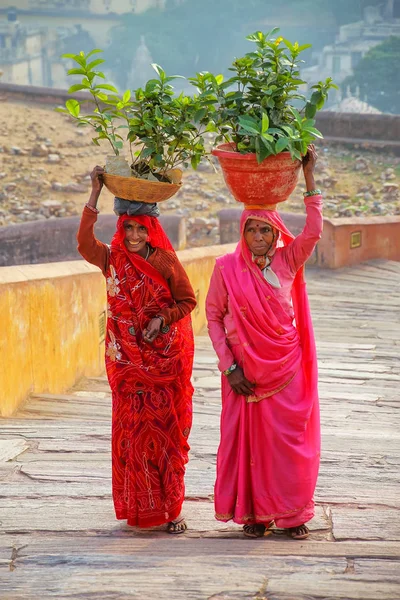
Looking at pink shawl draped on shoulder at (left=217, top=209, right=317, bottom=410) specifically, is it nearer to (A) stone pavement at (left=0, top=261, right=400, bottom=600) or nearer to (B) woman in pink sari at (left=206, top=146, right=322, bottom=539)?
(B) woman in pink sari at (left=206, top=146, right=322, bottom=539)

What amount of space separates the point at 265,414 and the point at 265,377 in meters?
0.16

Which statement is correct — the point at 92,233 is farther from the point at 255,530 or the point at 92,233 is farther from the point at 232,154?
the point at 255,530

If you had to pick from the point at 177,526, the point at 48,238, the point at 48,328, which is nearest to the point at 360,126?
the point at 48,238

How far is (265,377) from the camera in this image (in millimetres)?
3908

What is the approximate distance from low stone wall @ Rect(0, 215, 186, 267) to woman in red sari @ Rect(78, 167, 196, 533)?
34.4 feet

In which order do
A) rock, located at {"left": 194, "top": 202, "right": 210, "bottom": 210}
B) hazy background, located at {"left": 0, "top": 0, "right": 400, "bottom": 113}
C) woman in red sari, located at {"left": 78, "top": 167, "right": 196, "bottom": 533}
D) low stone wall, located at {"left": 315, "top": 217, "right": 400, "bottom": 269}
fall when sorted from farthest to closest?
1. hazy background, located at {"left": 0, "top": 0, "right": 400, "bottom": 113}
2. rock, located at {"left": 194, "top": 202, "right": 210, "bottom": 210}
3. low stone wall, located at {"left": 315, "top": 217, "right": 400, "bottom": 269}
4. woman in red sari, located at {"left": 78, "top": 167, "right": 196, "bottom": 533}

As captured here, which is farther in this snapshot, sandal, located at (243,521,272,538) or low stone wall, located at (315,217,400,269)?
low stone wall, located at (315,217,400,269)

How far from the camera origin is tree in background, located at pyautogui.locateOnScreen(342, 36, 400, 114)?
148 ft

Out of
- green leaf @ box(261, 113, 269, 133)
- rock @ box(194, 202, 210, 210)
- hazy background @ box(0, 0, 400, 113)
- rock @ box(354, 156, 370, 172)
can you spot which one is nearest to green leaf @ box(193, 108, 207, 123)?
green leaf @ box(261, 113, 269, 133)

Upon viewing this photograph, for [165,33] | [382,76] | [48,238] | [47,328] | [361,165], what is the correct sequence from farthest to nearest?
1. [165,33]
2. [382,76]
3. [361,165]
4. [48,238]
5. [47,328]

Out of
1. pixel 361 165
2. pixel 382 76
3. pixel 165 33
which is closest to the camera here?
pixel 361 165

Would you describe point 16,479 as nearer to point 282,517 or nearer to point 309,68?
point 282,517

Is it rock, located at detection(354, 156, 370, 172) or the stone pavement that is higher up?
the stone pavement

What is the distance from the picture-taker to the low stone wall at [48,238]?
14.6m
